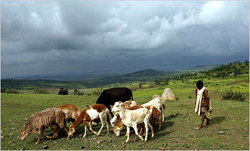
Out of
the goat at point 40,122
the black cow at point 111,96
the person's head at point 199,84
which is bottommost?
the goat at point 40,122

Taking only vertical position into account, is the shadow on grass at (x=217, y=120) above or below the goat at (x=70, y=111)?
below

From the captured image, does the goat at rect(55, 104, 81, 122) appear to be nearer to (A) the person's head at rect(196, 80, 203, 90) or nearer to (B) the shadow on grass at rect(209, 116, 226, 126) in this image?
(A) the person's head at rect(196, 80, 203, 90)

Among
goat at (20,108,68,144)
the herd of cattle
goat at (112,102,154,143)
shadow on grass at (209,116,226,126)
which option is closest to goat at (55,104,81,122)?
the herd of cattle

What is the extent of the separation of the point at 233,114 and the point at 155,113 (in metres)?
8.80

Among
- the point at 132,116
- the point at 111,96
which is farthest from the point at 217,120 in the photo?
the point at 111,96

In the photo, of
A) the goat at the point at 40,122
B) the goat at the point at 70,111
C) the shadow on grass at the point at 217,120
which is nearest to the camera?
the goat at the point at 40,122

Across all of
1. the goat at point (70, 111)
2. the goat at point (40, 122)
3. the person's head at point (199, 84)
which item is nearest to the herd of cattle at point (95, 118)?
the goat at point (40, 122)

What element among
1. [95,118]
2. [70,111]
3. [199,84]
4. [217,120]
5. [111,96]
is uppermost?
[199,84]

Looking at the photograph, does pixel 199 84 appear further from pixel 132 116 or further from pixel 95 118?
pixel 95 118

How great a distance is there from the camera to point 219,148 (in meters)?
8.02

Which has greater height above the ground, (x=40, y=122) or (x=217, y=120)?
(x=40, y=122)

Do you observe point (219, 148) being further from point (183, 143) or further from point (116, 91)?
point (116, 91)

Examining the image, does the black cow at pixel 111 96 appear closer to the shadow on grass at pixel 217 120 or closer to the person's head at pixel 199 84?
the person's head at pixel 199 84

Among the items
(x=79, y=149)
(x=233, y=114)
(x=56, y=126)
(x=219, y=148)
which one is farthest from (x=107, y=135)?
(x=233, y=114)
